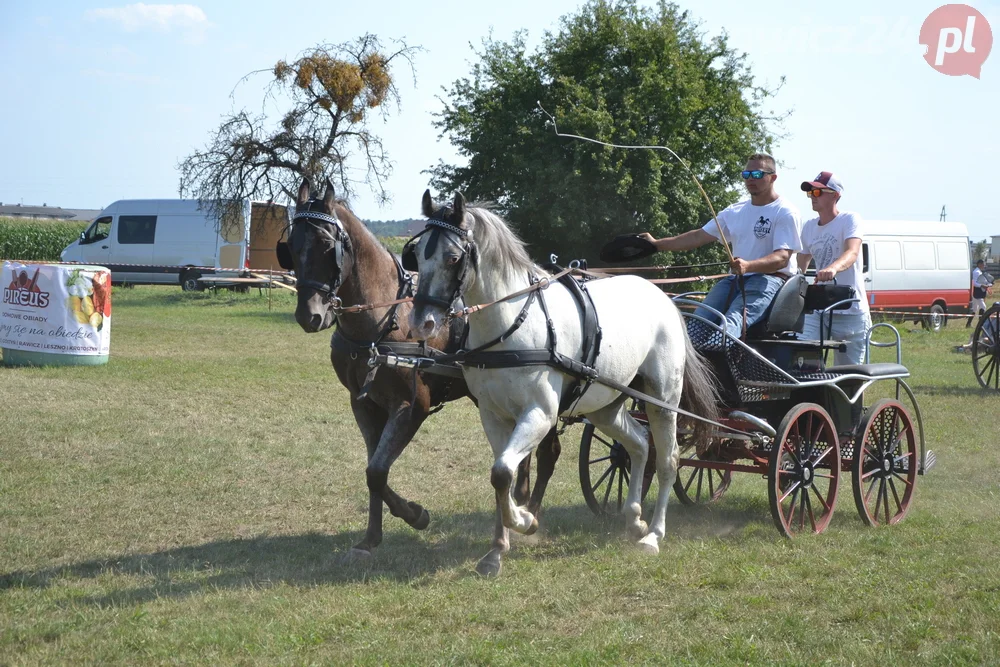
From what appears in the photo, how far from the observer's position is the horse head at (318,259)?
523 centimetres

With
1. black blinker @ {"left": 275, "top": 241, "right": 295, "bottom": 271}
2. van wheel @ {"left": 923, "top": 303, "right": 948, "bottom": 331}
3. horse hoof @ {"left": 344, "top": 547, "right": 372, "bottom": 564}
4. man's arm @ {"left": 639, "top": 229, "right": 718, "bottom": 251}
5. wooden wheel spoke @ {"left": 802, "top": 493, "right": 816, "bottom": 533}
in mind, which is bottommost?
horse hoof @ {"left": 344, "top": 547, "right": 372, "bottom": 564}

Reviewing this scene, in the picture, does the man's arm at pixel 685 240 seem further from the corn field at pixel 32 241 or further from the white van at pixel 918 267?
the corn field at pixel 32 241

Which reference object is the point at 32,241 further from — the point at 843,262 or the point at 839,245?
the point at 843,262

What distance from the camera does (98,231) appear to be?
99.8 ft

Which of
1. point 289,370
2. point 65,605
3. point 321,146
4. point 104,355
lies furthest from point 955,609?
point 321,146

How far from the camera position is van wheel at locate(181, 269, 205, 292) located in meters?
28.8

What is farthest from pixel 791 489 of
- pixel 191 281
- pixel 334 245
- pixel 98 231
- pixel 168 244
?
pixel 98 231

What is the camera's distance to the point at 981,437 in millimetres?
9672

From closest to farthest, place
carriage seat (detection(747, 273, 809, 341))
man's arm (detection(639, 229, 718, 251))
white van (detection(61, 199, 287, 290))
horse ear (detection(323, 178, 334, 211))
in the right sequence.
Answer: horse ear (detection(323, 178, 334, 211)) → carriage seat (detection(747, 273, 809, 341)) → man's arm (detection(639, 229, 718, 251)) → white van (detection(61, 199, 287, 290))

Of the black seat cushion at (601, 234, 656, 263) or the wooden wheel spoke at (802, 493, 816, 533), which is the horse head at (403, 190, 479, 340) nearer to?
the black seat cushion at (601, 234, 656, 263)

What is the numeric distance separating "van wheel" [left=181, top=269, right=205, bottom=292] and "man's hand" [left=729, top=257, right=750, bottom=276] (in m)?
24.8

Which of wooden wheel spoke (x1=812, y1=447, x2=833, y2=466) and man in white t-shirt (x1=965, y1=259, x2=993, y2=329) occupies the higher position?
man in white t-shirt (x1=965, y1=259, x2=993, y2=329)

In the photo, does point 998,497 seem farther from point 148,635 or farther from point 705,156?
point 705,156

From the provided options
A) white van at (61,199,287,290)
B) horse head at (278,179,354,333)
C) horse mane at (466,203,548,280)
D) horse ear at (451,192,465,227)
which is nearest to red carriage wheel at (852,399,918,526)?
horse mane at (466,203,548,280)
